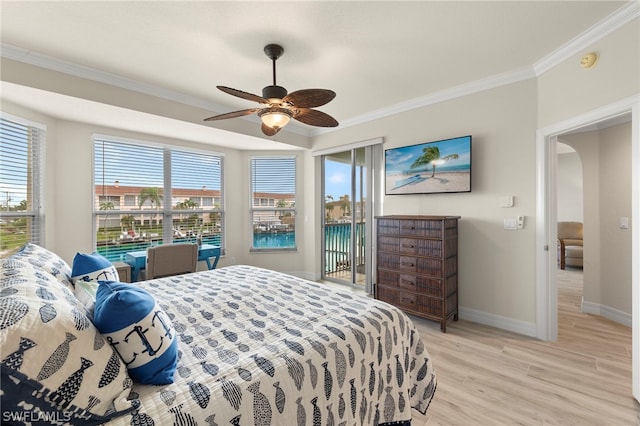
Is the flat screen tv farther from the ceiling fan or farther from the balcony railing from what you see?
the ceiling fan

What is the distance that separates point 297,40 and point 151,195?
316 cm

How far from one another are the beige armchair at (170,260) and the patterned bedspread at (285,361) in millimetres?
1616

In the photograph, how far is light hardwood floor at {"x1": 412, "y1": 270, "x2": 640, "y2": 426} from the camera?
1735mm

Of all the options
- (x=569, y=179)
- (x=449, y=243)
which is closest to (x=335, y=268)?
(x=449, y=243)

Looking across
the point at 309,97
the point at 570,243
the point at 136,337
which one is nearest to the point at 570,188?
the point at 570,243

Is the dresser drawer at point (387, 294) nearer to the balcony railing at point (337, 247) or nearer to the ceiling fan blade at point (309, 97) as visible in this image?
the balcony railing at point (337, 247)

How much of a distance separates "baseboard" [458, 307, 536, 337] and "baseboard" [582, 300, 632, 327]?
3.83 ft

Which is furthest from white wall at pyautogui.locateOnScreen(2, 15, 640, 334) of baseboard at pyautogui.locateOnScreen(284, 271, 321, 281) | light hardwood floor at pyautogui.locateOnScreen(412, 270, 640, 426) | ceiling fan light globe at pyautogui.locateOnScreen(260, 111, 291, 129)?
baseboard at pyautogui.locateOnScreen(284, 271, 321, 281)

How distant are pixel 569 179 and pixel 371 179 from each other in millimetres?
5272

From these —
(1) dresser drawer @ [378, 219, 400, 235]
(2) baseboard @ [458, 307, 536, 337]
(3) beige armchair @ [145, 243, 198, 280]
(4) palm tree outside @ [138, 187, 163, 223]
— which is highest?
(4) palm tree outside @ [138, 187, 163, 223]

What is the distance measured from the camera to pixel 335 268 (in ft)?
16.2

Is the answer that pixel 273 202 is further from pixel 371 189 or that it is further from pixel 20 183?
pixel 20 183

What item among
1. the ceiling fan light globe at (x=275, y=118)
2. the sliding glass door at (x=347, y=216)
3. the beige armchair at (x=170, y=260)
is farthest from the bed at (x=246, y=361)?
the sliding glass door at (x=347, y=216)

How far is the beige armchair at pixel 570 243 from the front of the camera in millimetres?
5488
